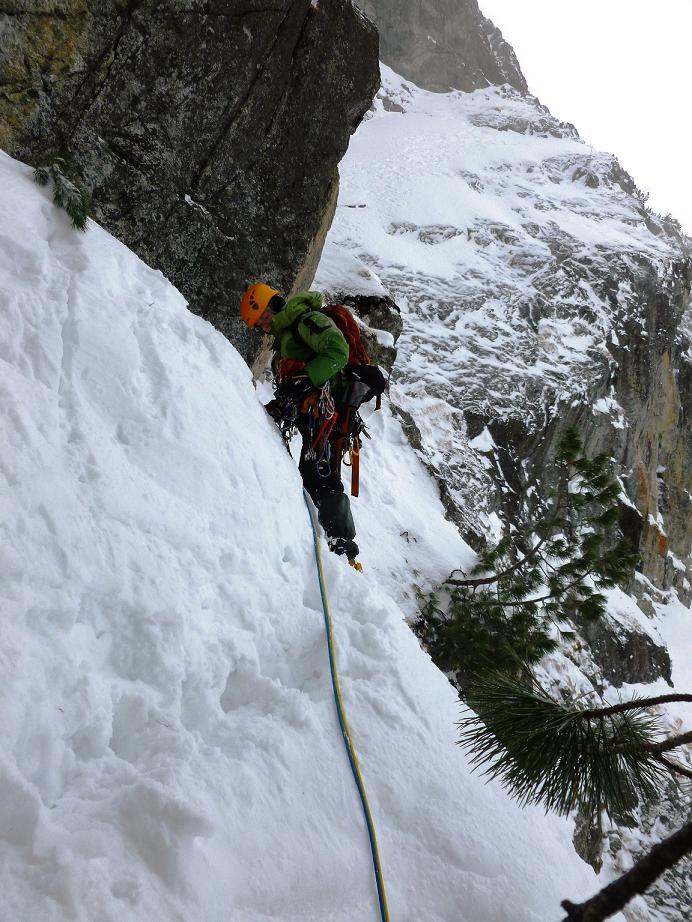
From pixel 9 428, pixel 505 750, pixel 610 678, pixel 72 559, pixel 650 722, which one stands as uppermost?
pixel 650 722

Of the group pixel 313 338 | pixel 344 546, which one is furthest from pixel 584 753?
pixel 313 338

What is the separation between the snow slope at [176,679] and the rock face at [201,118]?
93cm

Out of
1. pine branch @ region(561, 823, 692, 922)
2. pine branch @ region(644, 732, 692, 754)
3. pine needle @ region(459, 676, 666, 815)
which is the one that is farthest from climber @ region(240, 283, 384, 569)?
pine branch @ region(561, 823, 692, 922)

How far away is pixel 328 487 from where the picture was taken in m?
4.39

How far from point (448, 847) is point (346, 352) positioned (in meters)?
2.97

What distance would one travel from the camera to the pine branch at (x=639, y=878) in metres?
1.23

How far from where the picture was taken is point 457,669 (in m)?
5.31

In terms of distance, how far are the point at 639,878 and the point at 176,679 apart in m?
1.56

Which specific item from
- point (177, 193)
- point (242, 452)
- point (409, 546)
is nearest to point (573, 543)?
point (409, 546)

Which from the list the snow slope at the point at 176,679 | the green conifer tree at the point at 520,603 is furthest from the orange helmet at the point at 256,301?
the green conifer tree at the point at 520,603

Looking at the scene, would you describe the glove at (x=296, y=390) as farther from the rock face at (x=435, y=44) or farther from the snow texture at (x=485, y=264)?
the rock face at (x=435, y=44)

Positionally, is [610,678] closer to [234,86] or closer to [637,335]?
[234,86]

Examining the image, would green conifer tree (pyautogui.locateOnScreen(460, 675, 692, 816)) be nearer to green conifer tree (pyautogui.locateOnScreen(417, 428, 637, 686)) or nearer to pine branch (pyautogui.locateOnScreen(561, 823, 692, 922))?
pine branch (pyautogui.locateOnScreen(561, 823, 692, 922))

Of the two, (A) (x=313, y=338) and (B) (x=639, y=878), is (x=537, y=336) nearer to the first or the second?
(A) (x=313, y=338)
